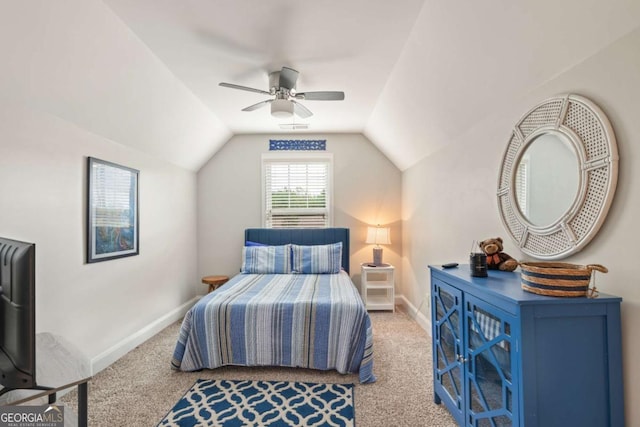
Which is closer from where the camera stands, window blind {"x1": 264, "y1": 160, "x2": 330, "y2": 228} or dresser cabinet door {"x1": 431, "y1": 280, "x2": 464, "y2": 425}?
dresser cabinet door {"x1": 431, "y1": 280, "x2": 464, "y2": 425}

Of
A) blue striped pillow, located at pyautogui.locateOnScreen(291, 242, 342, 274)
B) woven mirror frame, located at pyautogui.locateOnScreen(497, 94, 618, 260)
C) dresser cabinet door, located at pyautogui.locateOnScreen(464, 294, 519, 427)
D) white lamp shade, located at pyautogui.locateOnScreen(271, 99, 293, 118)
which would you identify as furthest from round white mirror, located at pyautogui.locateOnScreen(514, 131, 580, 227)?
blue striped pillow, located at pyautogui.locateOnScreen(291, 242, 342, 274)

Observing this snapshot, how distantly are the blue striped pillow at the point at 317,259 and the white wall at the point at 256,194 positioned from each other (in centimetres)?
74

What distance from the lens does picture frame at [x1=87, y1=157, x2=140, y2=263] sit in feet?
8.60

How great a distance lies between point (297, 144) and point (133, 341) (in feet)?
10.9

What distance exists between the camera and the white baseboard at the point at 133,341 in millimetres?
2648

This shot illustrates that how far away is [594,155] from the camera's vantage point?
1.40 metres

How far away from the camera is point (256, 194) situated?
4785 mm

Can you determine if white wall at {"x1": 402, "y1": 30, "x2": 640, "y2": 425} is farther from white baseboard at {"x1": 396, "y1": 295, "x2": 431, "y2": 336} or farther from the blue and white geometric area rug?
the blue and white geometric area rug

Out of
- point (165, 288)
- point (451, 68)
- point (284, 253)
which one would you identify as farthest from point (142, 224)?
point (451, 68)

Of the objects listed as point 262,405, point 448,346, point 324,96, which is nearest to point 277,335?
point 262,405

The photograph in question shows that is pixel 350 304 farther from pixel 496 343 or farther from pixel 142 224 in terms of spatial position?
pixel 142 224

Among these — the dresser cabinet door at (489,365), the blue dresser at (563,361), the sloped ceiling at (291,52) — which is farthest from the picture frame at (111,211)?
the blue dresser at (563,361)

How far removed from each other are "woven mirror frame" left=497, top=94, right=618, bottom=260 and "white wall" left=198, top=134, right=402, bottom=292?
287 centimetres

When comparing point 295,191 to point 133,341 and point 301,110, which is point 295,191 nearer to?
point 301,110
